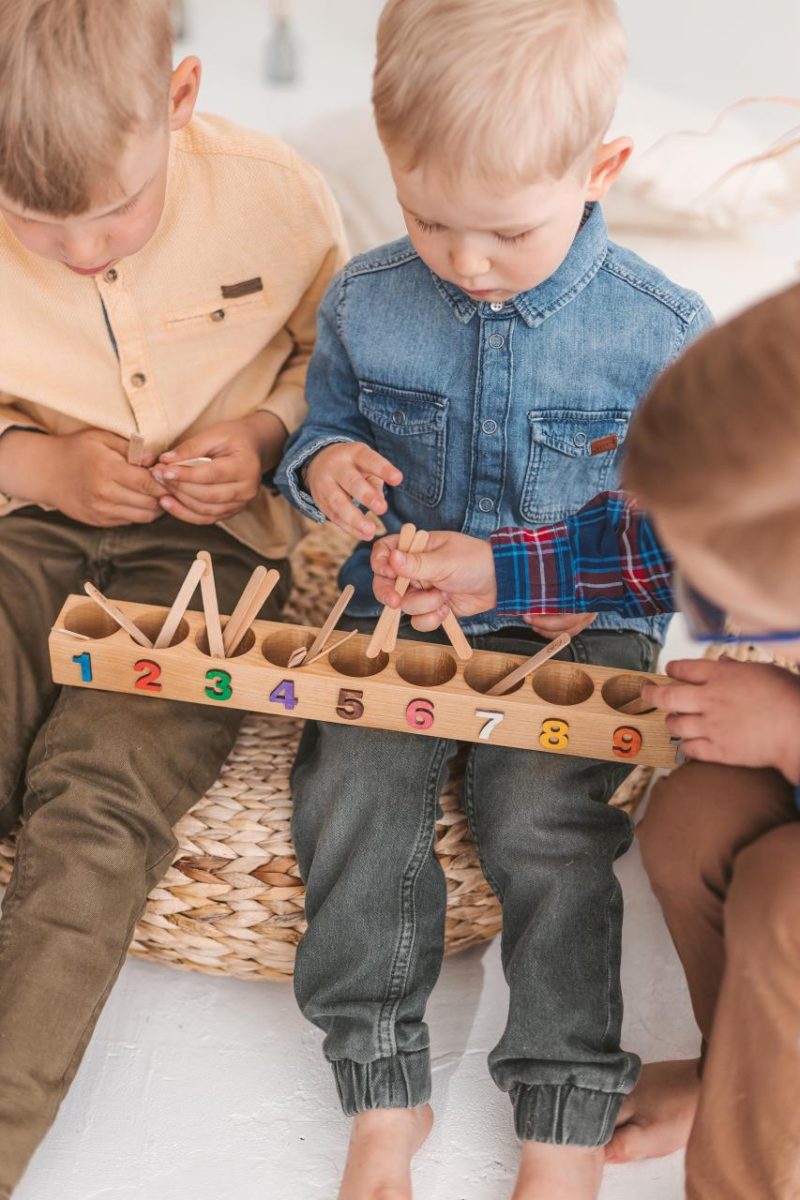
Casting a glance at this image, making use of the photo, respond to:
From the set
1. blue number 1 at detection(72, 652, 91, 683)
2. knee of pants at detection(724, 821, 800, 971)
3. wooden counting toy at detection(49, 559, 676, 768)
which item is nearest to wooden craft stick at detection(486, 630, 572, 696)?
wooden counting toy at detection(49, 559, 676, 768)

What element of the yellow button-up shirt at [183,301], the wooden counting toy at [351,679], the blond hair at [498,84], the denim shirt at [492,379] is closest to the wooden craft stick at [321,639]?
the wooden counting toy at [351,679]

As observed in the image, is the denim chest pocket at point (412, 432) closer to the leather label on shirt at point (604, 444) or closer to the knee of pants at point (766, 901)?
the leather label on shirt at point (604, 444)

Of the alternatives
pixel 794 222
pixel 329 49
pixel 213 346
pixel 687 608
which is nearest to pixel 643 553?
pixel 687 608

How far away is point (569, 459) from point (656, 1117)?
0.53 metres

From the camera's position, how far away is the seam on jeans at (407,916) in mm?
986

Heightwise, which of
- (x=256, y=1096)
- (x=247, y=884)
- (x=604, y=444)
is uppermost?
(x=604, y=444)

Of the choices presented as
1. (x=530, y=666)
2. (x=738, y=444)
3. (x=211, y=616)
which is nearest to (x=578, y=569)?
(x=530, y=666)

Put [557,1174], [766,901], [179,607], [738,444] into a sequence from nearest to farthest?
1. [738,444]
2. [766,901]
3. [557,1174]
4. [179,607]

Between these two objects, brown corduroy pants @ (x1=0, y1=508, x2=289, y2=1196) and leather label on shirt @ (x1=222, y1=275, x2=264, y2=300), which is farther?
leather label on shirt @ (x1=222, y1=275, x2=264, y2=300)

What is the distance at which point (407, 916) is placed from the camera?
1021mm

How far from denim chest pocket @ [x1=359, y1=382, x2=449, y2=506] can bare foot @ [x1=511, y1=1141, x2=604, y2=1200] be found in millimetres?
529

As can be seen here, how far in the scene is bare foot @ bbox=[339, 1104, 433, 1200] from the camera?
0.95m

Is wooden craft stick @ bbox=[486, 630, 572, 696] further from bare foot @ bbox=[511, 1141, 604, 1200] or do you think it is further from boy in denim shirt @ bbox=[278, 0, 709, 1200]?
bare foot @ bbox=[511, 1141, 604, 1200]

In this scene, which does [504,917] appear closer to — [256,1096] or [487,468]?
[256,1096]
